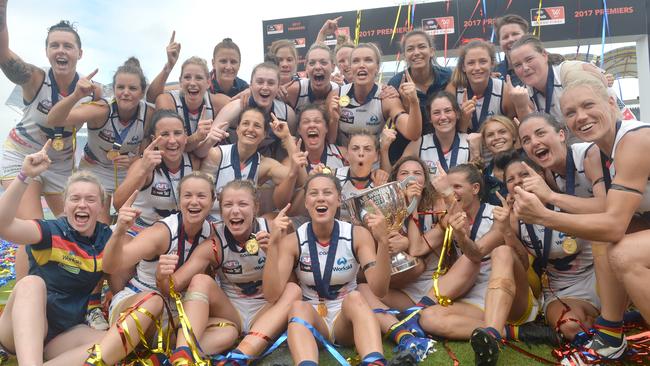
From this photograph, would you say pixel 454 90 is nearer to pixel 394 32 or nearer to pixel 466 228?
pixel 466 228

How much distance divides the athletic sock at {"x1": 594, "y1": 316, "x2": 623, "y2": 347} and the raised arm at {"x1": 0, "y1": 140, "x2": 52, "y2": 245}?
356cm

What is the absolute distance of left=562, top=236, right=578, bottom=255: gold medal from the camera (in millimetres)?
3357

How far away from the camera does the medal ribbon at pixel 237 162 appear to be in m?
4.31

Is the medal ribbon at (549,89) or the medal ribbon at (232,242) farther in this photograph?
the medal ribbon at (549,89)

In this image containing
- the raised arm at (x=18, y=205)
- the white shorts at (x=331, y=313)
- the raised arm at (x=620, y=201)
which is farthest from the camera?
the white shorts at (x=331, y=313)

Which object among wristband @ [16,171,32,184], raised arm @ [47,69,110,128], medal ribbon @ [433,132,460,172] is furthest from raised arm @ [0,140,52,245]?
medal ribbon @ [433,132,460,172]

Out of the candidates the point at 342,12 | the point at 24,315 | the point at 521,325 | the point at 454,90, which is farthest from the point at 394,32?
the point at 24,315

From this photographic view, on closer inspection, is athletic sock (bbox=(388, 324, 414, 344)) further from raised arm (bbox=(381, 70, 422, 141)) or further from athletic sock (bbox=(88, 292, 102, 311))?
athletic sock (bbox=(88, 292, 102, 311))

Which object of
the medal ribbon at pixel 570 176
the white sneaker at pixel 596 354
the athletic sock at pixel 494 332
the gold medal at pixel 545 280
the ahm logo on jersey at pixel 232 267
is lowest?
the white sneaker at pixel 596 354

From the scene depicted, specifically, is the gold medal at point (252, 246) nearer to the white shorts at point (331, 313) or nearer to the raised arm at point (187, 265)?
the raised arm at point (187, 265)

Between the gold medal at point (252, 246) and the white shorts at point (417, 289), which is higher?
the gold medal at point (252, 246)

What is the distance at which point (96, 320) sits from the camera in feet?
11.4

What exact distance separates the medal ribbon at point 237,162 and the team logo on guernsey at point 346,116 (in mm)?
1088

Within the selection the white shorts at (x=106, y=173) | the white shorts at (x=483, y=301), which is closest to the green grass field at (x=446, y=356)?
the white shorts at (x=483, y=301)
